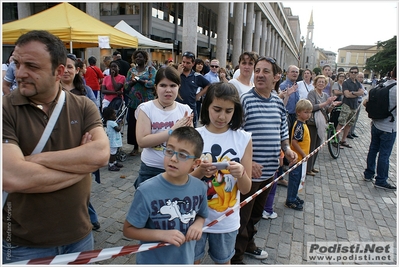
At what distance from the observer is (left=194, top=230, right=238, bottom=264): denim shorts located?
2.29 m

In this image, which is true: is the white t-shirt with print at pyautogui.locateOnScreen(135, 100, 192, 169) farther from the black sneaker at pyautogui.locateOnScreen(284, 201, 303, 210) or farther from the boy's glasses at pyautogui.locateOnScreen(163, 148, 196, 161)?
the black sneaker at pyautogui.locateOnScreen(284, 201, 303, 210)

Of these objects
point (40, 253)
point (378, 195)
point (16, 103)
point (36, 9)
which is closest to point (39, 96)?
point (16, 103)

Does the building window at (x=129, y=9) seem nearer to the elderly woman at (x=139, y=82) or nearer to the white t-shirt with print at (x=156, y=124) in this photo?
the elderly woman at (x=139, y=82)

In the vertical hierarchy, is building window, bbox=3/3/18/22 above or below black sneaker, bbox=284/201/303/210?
above

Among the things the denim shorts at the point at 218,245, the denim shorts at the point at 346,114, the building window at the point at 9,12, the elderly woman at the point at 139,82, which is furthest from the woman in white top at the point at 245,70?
the building window at the point at 9,12

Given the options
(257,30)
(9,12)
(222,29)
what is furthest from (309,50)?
(9,12)

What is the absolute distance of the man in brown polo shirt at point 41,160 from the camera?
1.57m

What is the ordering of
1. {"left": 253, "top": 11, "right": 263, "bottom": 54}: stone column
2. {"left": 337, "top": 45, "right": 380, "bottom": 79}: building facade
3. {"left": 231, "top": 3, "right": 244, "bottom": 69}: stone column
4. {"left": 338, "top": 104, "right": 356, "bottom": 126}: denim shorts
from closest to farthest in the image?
{"left": 338, "top": 104, "right": 356, "bottom": 126}: denim shorts
{"left": 231, "top": 3, "right": 244, "bottom": 69}: stone column
{"left": 253, "top": 11, "right": 263, "bottom": 54}: stone column
{"left": 337, "top": 45, "right": 380, "bottom": 79}: building facade

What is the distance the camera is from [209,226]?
2.21 meters

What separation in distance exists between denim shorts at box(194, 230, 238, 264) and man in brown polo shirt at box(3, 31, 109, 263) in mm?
938

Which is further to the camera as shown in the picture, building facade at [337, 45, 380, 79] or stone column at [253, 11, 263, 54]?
building facade at [337, 45, 380, 79]

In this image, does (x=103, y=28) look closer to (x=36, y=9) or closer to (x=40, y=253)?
(x=40, y=253)

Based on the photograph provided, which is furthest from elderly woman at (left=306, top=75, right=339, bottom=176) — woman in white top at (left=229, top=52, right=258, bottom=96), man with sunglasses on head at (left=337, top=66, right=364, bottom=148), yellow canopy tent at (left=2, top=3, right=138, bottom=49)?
yellow canopy tent at (left=2, top=3, right=138, bottom=49)

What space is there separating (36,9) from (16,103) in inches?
1245
